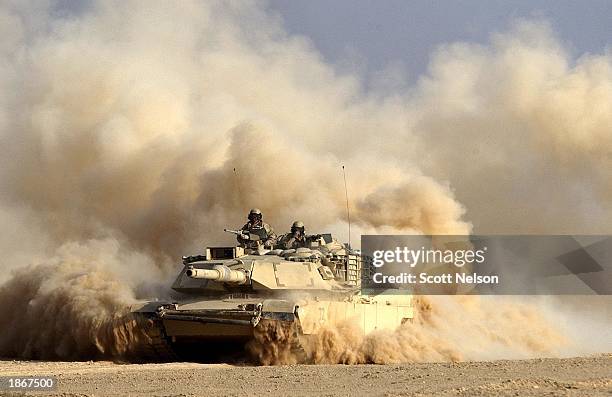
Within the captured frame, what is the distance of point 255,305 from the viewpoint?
2209cm

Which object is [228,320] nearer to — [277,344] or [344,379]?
[277,344]

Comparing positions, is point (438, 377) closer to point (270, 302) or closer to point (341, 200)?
point (270, 302)

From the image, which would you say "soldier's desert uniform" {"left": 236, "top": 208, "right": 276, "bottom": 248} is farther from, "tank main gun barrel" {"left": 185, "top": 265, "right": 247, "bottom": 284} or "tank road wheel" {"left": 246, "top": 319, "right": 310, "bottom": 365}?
"tank road wheel" {"left": 246, "top": 319, "right": 310, "bottom": 365}

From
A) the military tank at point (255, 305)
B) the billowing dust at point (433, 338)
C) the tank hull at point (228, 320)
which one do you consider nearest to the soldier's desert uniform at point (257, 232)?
the military tank at point (255, 305)

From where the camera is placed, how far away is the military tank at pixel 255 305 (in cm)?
2206

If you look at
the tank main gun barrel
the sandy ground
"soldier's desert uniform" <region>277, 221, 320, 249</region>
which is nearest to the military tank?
the tank main gun barrel

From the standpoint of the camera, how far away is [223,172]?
37.3 meters

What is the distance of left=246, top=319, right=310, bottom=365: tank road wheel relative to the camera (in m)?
21.9

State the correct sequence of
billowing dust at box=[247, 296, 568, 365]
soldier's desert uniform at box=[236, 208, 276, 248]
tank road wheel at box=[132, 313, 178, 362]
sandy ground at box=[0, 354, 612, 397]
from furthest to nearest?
soldier's desert uniform at box=[236, 208, 276, 248] < tank road wheel at box=[132, 313, 178, 362] < billowing dust at box=[247, 296, 568, 365] < sandy ground at box=[0, 354, 612, 397]

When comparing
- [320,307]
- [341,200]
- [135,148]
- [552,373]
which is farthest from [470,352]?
[135,148]

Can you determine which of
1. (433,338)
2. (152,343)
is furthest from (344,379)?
(433,338)

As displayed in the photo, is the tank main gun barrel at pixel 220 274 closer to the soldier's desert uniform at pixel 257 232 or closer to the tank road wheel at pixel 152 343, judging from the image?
Answer: the tank road wheel at pixel 152 343

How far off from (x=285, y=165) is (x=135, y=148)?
5737mm

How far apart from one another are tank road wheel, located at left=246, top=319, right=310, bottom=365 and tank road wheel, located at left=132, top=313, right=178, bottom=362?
1961 mm
